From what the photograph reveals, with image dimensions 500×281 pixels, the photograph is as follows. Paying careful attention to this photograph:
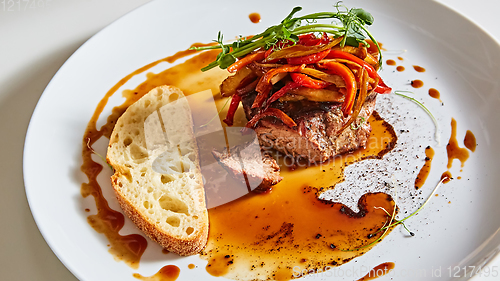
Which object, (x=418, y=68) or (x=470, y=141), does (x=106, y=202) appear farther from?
(x=418, y=68)

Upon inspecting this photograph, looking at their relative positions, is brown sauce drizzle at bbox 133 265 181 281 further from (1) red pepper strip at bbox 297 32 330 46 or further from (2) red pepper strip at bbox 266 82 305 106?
(1) red pepper strip at bbox 297 32 330 46

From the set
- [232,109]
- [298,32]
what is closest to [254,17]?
[232,109]

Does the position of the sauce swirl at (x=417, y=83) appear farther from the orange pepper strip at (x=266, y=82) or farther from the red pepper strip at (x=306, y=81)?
the orange pepper strip at (x=266, y=82)

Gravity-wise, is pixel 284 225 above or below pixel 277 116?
below

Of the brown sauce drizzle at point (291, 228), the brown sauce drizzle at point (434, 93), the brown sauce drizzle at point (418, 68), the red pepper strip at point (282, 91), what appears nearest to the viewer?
the brown sauce drizzle at point (291, 228)

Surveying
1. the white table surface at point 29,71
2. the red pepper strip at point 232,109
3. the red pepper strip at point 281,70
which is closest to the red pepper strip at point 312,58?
the red pepper strip at point 281,70

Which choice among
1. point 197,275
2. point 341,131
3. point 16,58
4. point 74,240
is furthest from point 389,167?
point 16,58

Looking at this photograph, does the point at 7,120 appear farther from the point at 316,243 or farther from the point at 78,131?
the point at 316,243
